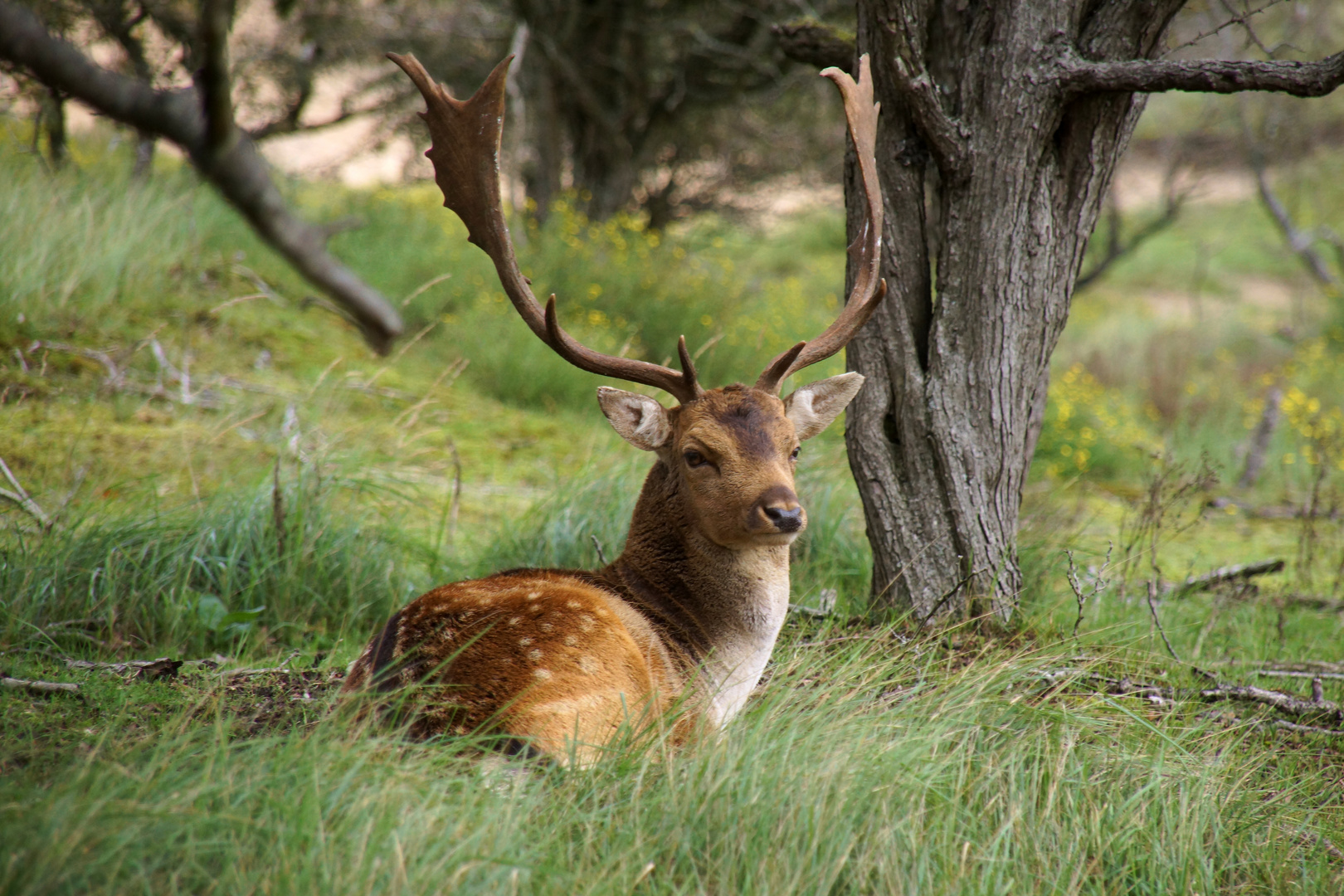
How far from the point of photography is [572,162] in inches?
443

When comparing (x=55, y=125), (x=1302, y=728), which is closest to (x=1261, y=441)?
(x=1302, y=728)

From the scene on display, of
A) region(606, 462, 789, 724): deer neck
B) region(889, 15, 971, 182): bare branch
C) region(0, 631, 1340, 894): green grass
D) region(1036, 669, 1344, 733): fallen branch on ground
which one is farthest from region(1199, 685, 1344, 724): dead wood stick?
region(889, 15, 971, 182): bare branch

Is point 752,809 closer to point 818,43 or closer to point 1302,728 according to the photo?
point 1302,728

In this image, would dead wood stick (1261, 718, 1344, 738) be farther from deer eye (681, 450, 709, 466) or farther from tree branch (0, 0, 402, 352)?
tree branch (0, 0, 402, 352)

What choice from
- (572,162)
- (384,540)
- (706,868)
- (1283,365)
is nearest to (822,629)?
(706,868)

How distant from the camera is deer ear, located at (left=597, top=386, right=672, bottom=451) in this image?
363cm

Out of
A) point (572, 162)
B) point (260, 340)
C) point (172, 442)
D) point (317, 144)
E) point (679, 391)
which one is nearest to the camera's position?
point (679, 391)

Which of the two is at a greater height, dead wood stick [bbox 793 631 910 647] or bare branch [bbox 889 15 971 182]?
bare branch [bbox 889 15 971 182]

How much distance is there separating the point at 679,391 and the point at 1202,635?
8.25 feet

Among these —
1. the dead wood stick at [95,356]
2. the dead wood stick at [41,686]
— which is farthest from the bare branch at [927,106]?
the dead wood stick at [95,356]

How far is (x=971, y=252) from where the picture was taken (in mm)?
3967

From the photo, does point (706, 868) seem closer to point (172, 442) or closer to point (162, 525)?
point (162, 525)

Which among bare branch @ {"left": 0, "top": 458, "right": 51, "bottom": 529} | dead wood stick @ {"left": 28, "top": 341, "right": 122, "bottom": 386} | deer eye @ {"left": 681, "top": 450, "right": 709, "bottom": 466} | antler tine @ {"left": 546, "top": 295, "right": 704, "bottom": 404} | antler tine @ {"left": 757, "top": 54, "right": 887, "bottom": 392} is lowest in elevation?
bare branch @ {"left": 0, "top": 458, "right": 51, "bottom": 529}

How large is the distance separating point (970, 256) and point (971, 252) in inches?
0.6
